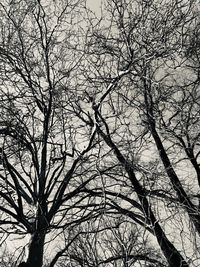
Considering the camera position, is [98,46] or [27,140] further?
[98,46]

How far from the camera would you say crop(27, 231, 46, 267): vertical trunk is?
3732 millimetres

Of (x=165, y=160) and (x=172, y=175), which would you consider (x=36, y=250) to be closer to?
(x=172, y=175)

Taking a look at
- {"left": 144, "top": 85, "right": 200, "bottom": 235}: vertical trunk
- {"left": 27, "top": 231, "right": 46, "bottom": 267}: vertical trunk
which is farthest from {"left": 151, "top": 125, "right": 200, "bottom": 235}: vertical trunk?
Result: {"left": 27, "top": 231, "right": 46, "bottom": 267}: vertical trunk

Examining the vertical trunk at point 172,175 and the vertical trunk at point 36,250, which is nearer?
the vertical trunk at point 36,250

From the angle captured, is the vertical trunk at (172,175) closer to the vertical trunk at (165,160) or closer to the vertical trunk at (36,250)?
the vertical trunk at (165,160)

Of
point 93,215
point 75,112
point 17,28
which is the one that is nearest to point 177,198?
point 93,215

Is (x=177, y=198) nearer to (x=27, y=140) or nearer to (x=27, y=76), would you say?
(x=27, y=140)

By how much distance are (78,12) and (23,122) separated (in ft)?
5.38

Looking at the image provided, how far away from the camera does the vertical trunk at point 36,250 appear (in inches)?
147

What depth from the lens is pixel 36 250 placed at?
3.82 metres

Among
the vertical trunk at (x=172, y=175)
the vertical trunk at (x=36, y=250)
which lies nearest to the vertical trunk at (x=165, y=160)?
the vertical trunk at (x=172, y=175)

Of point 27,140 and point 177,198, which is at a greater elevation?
point 27,140

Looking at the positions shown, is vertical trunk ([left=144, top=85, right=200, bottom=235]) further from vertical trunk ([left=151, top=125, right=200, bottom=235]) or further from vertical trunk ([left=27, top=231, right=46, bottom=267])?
vertical trunk ([left=27, top=231, right=46, bottom=267])

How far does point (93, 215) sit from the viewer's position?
4266 mm
